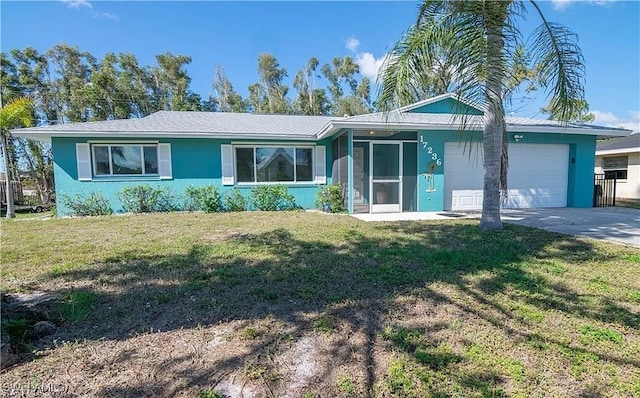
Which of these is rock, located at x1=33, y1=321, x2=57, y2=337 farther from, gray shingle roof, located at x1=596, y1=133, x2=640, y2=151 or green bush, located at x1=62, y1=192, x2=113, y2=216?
gray shingle roof, located at x1=596, y1=133, x2=640, y2=151

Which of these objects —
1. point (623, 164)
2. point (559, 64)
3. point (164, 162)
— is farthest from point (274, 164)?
point (623, 164)

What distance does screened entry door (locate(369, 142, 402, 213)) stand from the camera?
1018cm

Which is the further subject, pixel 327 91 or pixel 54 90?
pixel 327 91

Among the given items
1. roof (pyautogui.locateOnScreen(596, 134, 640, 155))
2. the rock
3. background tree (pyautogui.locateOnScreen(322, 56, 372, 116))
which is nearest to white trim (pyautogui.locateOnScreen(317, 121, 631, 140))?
roof (pyautogui.locateOnScreen(596, 134, 640, 155))

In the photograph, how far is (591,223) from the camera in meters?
7.89

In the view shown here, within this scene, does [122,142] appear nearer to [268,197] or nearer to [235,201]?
[235,201]

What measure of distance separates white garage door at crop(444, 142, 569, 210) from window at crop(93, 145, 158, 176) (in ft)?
33.1

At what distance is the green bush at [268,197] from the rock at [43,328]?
8.40m

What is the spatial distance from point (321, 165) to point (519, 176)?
7.12 meters

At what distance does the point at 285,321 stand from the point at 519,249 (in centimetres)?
442

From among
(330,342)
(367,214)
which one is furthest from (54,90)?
(330,342)

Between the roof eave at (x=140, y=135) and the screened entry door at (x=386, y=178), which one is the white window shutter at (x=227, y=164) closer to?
the roof eave at (x=140, y=135)

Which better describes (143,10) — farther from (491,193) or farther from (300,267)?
(491,193)

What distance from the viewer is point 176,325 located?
2877mm
